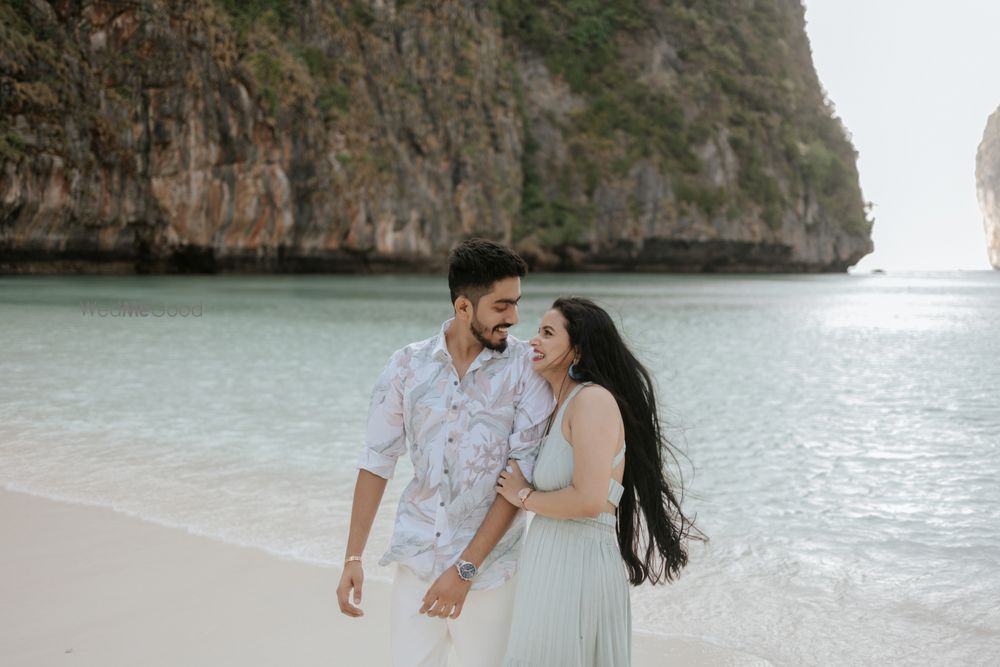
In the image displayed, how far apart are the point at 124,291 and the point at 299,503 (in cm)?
2070

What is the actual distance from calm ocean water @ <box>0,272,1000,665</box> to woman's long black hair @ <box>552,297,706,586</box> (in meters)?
0.25

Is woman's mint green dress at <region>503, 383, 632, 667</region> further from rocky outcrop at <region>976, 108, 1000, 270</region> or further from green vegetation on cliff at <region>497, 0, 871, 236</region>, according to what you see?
rocky outcrop at <region>976, 108, 1000, 270</region>

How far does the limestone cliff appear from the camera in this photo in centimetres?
2700

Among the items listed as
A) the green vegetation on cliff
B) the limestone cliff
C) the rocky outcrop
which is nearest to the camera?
the limestone cliff

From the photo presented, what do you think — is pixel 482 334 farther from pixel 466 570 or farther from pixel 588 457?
pixel 466 570

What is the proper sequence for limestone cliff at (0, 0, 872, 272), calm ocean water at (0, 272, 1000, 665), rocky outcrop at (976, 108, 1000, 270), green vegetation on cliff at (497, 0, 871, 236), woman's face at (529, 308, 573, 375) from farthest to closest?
1. rocky outcrop at (976, 108, 1000, 270)
2. green vegetation on cliff at (497, 0, 871, 236)
3. limestone cliff at (0, 0, 872, 272)
4. calm ocean water at (0, 272, 1000, 665)
5. woman's face at (529, 308, 573, 375)

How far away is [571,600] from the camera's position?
176 cm

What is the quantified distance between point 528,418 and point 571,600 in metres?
0.39

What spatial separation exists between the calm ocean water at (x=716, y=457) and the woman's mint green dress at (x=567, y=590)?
1.62 feet

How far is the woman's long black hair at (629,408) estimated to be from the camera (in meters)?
1.83

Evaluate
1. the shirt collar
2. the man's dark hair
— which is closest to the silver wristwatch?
the shirt collar

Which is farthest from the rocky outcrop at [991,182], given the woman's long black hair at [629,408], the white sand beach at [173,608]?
the woman's long black hair at [629,408]

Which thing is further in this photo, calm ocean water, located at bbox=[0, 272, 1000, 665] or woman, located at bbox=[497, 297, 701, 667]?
calm ocean water, located at bbox=[0, 272, 1000, 665]

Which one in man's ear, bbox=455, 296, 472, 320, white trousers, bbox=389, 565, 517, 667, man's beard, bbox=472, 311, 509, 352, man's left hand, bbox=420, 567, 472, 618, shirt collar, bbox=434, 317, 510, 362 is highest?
man's ear, bbox=455, 296, 472, 320
